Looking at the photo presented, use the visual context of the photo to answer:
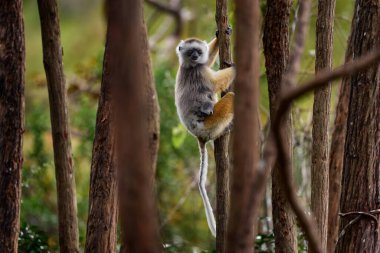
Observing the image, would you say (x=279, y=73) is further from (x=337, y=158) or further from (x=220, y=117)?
(x=337, y=158)

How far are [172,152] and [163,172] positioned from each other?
31cm

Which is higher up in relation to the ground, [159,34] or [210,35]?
[159,34]

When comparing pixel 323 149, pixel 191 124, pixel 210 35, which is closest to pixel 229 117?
pixel 191 124

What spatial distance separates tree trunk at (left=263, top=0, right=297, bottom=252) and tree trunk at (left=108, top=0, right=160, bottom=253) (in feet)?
5.14

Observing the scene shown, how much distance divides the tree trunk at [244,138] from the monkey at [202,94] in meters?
2.47

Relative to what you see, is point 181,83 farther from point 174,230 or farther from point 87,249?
point 174,230

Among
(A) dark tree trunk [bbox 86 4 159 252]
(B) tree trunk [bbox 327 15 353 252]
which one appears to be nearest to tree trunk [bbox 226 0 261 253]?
(A) dark tree trunk [bbox 86 4 159 252]

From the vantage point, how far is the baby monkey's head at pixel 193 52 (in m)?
5.89

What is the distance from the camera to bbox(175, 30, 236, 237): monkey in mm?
5484

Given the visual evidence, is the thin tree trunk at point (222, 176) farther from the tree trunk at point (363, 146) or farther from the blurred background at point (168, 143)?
the blurred background at point (168, 143)

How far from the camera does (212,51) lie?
19.4 ft

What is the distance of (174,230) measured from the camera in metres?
9.50

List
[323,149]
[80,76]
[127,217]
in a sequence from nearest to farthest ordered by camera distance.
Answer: [127,217] → [323,149] → [80,76]

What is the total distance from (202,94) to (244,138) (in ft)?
10.4
